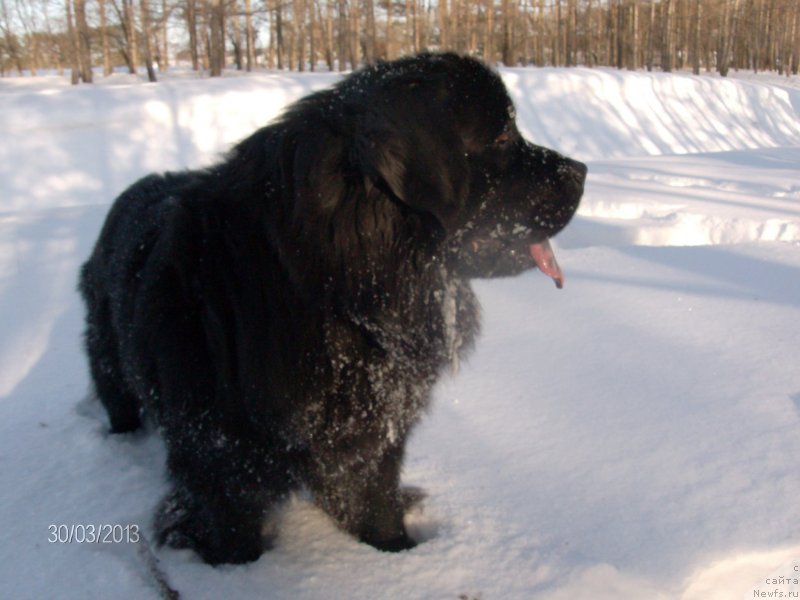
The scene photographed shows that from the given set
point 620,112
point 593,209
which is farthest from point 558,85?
point 593,209

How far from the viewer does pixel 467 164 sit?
1.50 m

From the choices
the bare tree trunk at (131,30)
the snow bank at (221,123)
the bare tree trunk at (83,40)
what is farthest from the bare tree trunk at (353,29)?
the snow bank at (221,123)

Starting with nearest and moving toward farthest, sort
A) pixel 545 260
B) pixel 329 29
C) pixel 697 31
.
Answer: pixel 545 260
pixel 329 29
pixel 697 31

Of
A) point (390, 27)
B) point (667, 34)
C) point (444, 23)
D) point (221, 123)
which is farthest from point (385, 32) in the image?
point (221, 123)

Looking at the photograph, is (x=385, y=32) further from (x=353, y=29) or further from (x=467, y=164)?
(x=467, y=164)

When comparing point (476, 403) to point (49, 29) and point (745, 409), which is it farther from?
point (49, 29)

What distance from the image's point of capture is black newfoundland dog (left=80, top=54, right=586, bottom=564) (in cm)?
Answer: 136

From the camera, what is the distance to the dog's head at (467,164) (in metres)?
1.36

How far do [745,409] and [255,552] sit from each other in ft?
5.47

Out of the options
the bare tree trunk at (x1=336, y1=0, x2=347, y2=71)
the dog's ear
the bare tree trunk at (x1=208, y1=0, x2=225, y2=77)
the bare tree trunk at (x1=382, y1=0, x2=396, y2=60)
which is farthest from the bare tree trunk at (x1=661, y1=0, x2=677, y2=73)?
the dog's ear

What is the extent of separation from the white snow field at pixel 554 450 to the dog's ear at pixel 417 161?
716 millimetres

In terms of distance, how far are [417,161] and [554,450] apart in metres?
1.11

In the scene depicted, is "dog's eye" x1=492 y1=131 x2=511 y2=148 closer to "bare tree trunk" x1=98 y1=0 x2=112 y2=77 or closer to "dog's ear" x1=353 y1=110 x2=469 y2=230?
A: "dog's ear" x1=353 y1=110 x2=469 y2=230

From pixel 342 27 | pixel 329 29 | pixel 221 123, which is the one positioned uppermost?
pixel 329 29
